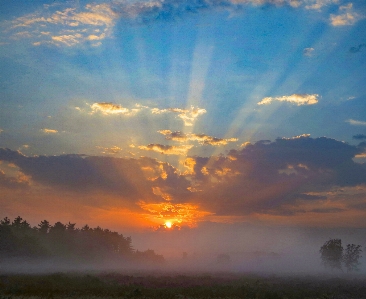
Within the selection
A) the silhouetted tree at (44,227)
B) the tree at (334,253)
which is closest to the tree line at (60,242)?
the silhouetted tree at (44,227)

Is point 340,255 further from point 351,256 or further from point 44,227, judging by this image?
point 44,227

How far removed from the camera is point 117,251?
180 m

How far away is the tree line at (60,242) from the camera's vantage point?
323 feet

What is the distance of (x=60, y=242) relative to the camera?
131250 mm

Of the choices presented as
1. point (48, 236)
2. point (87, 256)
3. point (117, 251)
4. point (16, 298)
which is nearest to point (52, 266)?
point (48, 236)

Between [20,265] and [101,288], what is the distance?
2730 inches

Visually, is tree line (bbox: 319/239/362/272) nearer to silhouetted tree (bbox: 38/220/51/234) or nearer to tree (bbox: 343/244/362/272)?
tree (bbox: 343/244/362/272)

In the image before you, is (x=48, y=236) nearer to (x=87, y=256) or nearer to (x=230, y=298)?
(x=87, y=256)

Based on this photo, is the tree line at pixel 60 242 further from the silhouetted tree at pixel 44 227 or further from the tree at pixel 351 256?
the tree at pixel 351 256

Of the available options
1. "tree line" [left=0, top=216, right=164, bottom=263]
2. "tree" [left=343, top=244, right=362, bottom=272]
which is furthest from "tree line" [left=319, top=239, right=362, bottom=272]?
"tree line" [left=0, top=216, right=164, bottom=263]

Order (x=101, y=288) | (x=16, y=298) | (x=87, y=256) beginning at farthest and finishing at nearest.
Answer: (x=87, y=256) < (x=101, y=288) < (x=16, y=298)

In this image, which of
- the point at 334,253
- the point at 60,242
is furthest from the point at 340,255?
the point at 60,242

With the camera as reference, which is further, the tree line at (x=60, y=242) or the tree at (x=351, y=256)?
the tree at (x=351, y=256)

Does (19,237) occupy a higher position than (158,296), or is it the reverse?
(19,237)
